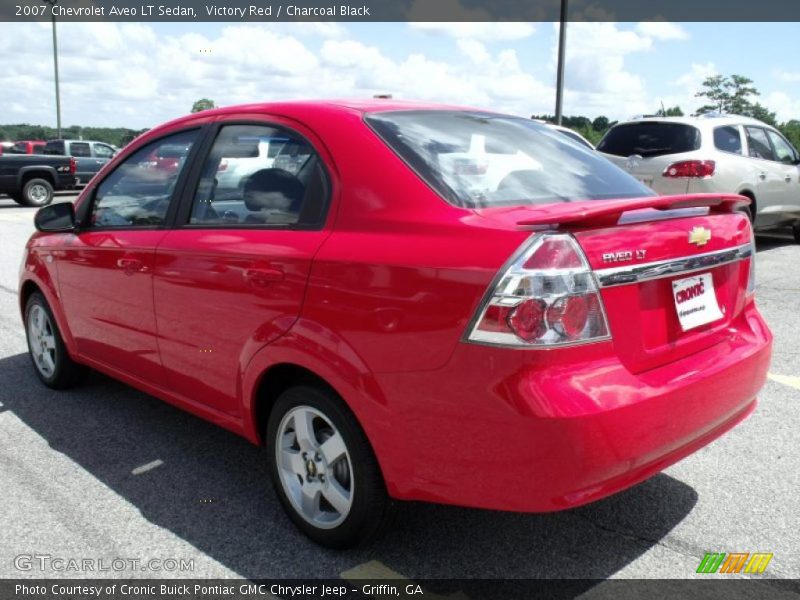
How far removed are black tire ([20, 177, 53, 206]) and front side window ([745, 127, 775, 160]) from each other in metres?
17.4

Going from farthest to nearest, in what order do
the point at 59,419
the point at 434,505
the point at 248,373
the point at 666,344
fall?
the point at 59,419 < the point at 434,505 < the point at 248,373 < the point at 666,344

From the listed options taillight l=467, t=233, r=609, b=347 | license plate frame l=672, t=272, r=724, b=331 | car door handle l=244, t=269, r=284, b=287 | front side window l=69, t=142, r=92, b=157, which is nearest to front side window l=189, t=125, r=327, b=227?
car door handle l=244, t=269, r=284, b=287

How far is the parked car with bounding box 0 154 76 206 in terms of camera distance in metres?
19.8

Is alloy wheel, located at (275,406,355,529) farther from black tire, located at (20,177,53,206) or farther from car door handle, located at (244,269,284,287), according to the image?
black tire, located at (20,177,53,206)

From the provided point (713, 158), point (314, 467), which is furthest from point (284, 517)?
point (713, 158)

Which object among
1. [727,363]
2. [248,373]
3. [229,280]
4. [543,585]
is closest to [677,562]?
[543,585]

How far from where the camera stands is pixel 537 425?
219cm

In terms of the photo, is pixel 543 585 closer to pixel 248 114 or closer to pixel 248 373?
pixel 248 373

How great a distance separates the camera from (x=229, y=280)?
10.00 ft

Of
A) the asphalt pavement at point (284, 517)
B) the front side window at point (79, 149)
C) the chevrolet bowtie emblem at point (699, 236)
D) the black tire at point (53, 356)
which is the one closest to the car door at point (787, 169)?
the asphalt pavement at point (284, 517)

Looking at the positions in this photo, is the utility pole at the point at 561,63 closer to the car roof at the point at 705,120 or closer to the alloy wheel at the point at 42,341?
the car roof at the point at 705,120

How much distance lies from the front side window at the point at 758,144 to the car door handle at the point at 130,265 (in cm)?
861

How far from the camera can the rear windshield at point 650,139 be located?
9.17 meters

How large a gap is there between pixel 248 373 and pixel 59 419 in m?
1.89
